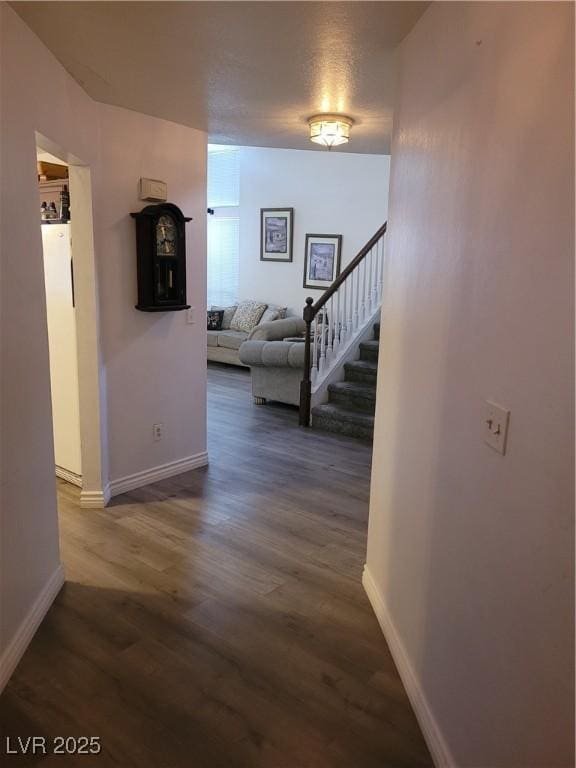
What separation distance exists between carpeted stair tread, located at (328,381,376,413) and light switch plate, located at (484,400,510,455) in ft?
12.0

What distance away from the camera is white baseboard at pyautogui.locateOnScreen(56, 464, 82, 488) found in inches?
143

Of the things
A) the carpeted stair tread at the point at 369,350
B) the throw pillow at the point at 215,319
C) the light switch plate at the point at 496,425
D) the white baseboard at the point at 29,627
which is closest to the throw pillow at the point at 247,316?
the throw pillow at the point at 215,319

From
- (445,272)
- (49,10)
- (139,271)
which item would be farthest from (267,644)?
(49,10)

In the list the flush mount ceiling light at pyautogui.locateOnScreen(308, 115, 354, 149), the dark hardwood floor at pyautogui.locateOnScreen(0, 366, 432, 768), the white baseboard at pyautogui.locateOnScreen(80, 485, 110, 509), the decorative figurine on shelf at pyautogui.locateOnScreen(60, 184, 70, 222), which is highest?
the flush mount ceiling light at pyautogui.locateOnScreen(308, 115, 354, 149)

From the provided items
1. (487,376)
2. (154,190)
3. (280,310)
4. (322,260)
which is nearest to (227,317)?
(280,310)

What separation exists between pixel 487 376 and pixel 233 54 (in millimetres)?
1762

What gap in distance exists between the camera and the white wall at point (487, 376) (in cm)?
112

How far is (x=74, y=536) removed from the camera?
10.1 feet

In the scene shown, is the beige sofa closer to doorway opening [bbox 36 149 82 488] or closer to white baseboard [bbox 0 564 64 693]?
doorway opening [bbox 36 149 82 488]

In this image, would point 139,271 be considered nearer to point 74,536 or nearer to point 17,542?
point 74,536

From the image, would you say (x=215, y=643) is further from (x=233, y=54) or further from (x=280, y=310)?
(x=280, y=310)

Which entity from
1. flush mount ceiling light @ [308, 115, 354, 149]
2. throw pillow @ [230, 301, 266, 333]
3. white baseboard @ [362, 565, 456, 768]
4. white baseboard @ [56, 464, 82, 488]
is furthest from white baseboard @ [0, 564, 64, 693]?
throw pillow @ [230, 301, 266, 333]

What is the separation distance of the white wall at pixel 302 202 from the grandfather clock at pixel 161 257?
4156 millimetres

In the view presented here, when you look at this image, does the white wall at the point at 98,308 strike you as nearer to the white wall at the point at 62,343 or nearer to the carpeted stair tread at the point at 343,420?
the white wall at the point at 62,343
